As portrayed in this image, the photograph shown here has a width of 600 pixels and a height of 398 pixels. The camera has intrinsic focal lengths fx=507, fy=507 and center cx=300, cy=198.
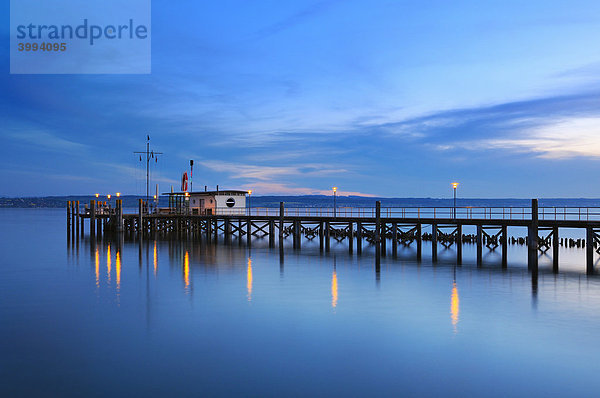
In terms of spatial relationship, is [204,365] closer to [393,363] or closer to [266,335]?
[266,335]

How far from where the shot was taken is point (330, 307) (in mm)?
22594

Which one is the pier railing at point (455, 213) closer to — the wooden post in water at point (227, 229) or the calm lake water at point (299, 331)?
the wooden post in water at point (227, 229)

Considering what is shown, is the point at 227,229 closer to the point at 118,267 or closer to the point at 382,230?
the point at 382,230

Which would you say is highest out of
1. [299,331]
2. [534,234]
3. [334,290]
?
[534,234]

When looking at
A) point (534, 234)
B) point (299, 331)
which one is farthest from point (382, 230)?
point (299, 331)

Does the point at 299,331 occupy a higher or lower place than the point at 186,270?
lower

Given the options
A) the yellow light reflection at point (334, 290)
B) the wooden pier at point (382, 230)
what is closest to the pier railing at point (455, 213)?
the wooden pier at point (382, 230)

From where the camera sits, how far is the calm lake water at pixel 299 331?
1362cm

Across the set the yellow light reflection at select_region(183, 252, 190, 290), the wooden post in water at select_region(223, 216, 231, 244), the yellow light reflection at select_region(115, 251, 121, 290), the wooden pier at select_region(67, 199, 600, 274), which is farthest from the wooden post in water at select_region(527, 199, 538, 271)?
the wooden post in water at select_region(223, 216, 231, 244)

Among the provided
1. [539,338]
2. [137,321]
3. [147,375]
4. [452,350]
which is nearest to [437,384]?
[452,350]

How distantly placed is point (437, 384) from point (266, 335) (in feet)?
21.8

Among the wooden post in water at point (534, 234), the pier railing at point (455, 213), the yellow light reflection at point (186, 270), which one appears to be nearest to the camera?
the yellow light reflection at point (186, 270)

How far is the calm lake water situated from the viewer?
13625mm

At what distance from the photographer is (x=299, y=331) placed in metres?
18.7
